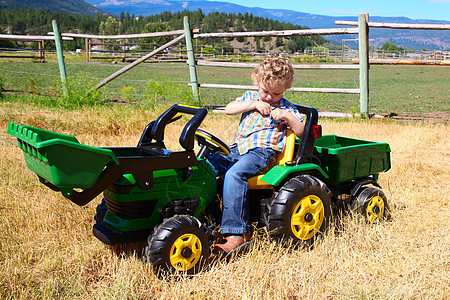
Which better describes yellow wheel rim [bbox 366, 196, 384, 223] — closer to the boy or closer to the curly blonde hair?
the boy

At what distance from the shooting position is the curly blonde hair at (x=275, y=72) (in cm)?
313

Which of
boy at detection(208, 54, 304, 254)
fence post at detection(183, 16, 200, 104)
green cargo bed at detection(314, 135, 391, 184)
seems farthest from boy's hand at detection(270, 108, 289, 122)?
fence post at detection(183, 16, 200, 104)

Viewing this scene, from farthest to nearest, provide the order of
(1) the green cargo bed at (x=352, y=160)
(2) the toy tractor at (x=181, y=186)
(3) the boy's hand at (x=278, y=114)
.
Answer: (1) the green cargo bed at (x=352, y=160)
(3) the boy's hand at (x=278, y=114)
(2) the toy tractor at (x=181, y=186)

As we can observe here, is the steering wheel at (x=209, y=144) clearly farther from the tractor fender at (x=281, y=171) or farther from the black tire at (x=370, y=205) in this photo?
the black tire at (x=370, y=205)

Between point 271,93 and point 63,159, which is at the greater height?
point 271,93

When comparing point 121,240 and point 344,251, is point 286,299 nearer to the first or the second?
point 344,251

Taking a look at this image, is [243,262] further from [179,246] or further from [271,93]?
[271,93]

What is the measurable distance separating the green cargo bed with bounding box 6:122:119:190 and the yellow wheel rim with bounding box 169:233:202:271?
654 mm

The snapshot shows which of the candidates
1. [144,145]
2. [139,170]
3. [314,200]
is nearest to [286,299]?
[314,200]

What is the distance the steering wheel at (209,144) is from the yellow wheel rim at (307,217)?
0.67m

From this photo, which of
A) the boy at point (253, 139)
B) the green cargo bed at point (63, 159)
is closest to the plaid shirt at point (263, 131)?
the boy at point (253, 139)

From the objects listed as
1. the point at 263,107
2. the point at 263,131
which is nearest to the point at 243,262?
the point at 263,131

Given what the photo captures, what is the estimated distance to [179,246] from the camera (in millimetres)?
2625

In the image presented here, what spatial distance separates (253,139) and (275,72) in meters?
0.53
